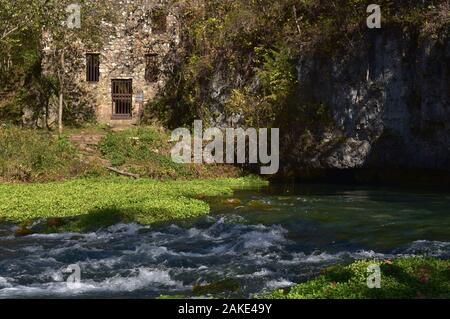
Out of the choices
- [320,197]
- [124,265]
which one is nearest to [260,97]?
[320,197]

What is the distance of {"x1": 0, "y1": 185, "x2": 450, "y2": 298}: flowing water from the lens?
13.4 meters

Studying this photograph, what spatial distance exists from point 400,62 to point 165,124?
1871cm

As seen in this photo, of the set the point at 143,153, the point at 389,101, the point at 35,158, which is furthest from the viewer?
the point at 143,153

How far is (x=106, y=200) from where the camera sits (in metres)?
24.7

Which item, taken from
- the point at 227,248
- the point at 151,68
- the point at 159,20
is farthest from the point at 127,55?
the point at 227,248

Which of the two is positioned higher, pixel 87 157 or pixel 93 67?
pixel 93 67

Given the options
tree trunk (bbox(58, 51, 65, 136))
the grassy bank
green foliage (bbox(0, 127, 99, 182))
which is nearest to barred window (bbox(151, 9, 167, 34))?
tree trunk (bbox(58, 51, 65, 136))

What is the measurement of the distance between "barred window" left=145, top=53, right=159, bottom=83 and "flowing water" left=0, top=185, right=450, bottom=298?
21582mm

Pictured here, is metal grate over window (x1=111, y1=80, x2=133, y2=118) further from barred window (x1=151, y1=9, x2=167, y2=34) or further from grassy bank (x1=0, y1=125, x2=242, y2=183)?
grassy bank (x1=0, y1=125, x2=242, y2=183)

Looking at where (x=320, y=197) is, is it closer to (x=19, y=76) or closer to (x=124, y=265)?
(x=124, y=265)

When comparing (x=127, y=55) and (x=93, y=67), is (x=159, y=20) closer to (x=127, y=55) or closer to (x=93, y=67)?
(x=127, y=55)

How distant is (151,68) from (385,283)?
35.6 metres

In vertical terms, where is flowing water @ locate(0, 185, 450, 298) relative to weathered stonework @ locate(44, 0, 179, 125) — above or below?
below

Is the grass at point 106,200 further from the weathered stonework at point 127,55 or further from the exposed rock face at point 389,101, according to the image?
the weathered stonework at point 127,55
